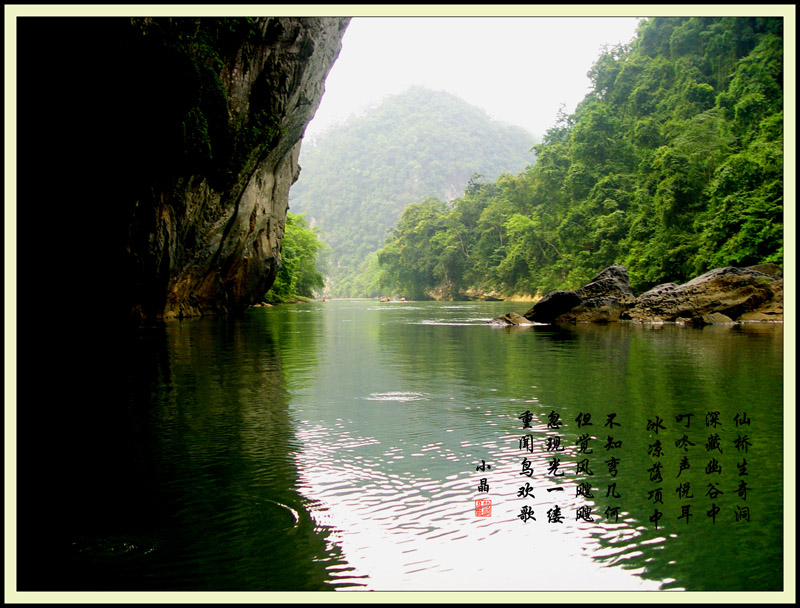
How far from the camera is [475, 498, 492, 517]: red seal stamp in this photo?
3402 mm

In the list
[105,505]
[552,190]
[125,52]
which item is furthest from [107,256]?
[552,190]

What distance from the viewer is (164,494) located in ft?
12.8

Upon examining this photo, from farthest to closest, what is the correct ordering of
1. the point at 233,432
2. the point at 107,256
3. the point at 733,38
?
the point at 733,38 < the point at 107,256 < the point at 233,432

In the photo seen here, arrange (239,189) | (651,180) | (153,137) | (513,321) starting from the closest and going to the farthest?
1. (153,137)
2. (239,189)
3. (513,321)
4. (651,180)

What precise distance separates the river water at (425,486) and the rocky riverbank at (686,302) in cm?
1320

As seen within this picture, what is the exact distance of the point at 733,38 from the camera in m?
42.4

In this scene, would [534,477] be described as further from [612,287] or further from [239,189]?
[612,287]

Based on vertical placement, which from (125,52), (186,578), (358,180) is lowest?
(186,578)

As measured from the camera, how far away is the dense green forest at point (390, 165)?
137 meters

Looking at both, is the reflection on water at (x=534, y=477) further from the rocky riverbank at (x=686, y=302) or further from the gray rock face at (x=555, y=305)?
the gray rock face at (x=555, y=305)

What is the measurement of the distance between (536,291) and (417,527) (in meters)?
55.4

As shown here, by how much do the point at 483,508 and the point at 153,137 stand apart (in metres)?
10.5

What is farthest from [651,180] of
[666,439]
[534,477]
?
[534,477]

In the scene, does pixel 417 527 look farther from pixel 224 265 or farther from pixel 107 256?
pixel 224 265
